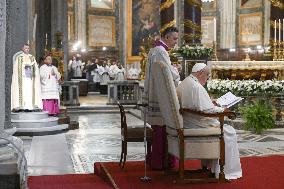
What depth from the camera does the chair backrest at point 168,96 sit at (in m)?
6.17

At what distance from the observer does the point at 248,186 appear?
611cm

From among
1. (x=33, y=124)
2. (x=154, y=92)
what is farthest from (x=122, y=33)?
(x=154, y=92)

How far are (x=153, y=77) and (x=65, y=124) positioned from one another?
646 cm

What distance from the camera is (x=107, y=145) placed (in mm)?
10148

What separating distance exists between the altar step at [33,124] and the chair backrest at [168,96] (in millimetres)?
5776

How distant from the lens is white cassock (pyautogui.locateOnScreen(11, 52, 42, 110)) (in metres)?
12.0

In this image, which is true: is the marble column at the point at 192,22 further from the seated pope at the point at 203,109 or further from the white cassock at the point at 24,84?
the seated pope at the point at 203,109

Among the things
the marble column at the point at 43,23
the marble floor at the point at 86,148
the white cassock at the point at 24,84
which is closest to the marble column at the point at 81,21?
the marble column at the point at 43,23

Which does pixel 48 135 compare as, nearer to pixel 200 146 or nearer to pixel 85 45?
pixel 200 146

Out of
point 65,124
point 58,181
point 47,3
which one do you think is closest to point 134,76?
point 47,3

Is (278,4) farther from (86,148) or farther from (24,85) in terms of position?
(86,148)

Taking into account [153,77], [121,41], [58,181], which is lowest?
[58,181]

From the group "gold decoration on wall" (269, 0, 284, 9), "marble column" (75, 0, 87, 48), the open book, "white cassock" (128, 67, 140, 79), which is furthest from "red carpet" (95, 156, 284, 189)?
"marble column" (75, 0, 87, 48)

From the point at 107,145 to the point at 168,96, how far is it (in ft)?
13.6
